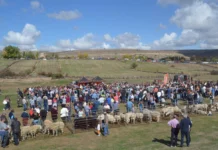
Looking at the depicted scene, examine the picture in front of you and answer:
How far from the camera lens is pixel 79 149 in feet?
44.8

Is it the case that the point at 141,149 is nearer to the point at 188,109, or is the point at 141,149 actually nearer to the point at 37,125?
the point at 37,125

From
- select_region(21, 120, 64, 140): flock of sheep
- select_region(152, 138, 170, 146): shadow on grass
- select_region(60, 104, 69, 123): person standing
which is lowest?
select_region(152, 138, 170, 146): shadow on grass

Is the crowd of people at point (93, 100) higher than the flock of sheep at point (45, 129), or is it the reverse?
the crowd of people at point (93, 100)

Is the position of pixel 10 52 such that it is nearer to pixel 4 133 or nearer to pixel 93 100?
pixel 93 100

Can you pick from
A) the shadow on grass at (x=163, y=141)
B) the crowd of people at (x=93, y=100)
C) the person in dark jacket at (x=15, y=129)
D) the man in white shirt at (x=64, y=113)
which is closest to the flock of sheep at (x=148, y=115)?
the crowd of people at (x=93, y=100)

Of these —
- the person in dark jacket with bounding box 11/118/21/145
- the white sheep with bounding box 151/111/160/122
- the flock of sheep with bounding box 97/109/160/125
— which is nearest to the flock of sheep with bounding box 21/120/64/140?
the person in dark jacket with bounding box 11/118/21/145

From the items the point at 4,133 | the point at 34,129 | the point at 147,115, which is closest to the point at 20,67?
the point at 147,115

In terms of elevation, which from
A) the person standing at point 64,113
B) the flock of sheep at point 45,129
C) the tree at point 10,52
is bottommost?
the flock of sheep at point 45,129

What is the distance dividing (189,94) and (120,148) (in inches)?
495

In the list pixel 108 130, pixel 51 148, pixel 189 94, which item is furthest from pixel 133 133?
pixel 189 94

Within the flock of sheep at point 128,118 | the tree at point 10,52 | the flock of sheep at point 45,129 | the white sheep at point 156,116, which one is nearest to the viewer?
the flock of sheep at point 45,129

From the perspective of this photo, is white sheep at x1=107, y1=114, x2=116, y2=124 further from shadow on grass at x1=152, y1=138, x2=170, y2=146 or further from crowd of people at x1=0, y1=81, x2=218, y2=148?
shadow on grass at x1=152, y1=138, x2=170, y2=146

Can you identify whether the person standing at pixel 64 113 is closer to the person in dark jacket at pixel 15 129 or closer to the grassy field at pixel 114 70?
the person in dark jacket at pixel 15 129

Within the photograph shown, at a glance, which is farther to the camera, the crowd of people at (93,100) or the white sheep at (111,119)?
the crowd of people at (93,100)
